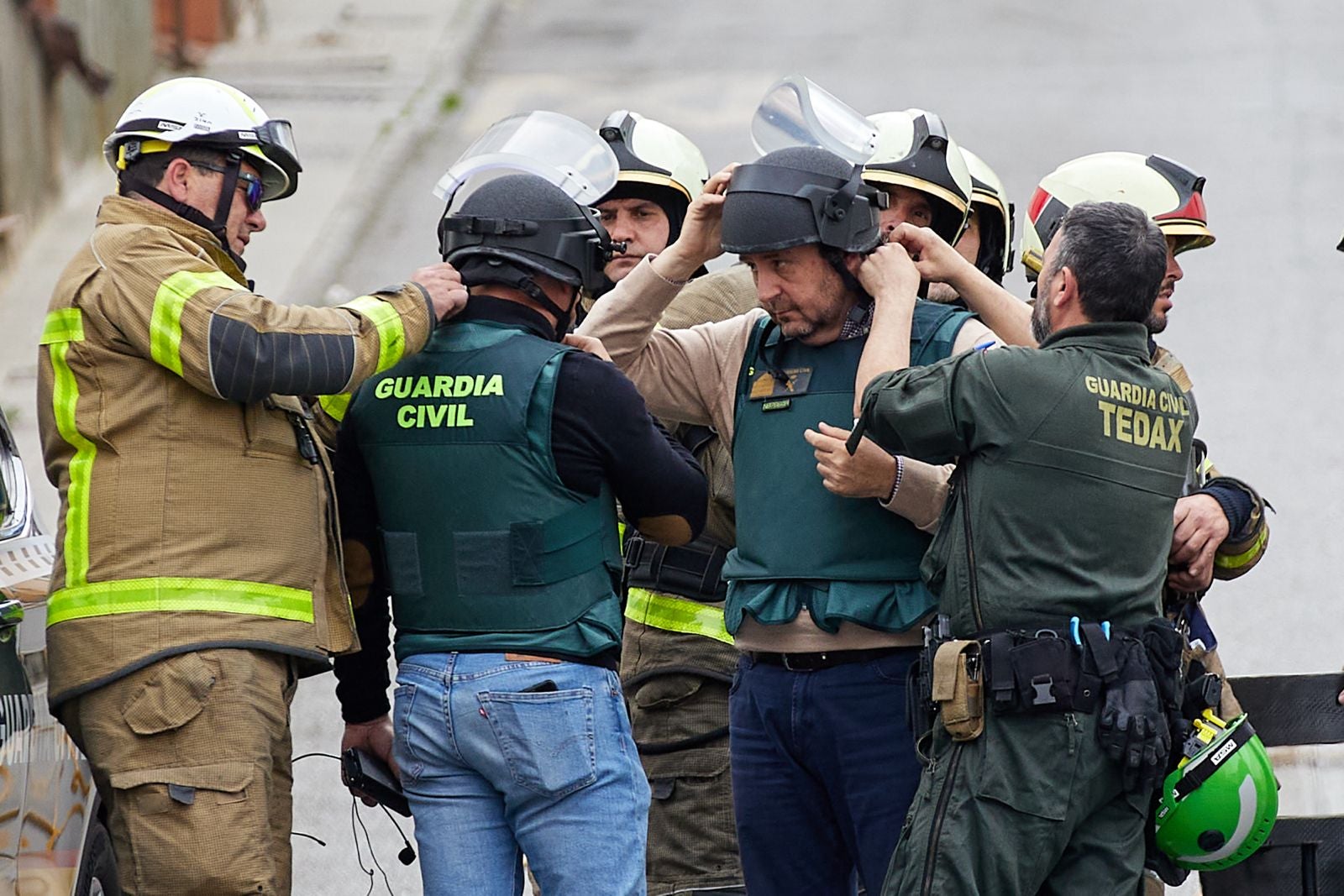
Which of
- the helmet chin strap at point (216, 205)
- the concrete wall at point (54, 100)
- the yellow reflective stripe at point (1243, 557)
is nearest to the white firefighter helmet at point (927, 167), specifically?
the yellow reflective stripe at point (1243, 557)

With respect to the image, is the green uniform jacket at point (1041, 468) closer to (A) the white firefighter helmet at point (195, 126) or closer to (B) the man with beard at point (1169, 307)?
(B) the man with beard at point (1169, 307)

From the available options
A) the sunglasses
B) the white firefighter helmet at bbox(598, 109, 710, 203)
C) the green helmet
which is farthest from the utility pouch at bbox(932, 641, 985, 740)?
Answer: the white firefighter helmet at bbox(598, 109, 710, 203)

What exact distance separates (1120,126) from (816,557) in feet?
33.1

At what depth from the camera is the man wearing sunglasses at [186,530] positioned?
143 inches

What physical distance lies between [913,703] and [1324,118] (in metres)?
11.1

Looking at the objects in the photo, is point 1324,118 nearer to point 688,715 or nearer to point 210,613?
point 688,715

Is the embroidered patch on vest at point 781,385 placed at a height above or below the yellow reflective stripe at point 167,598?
above

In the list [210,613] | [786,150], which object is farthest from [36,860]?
[786,150]

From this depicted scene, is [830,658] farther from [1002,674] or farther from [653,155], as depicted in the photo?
[653,155]

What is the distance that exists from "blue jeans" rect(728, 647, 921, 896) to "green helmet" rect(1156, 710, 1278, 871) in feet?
1.74

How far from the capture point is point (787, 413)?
3967 mm

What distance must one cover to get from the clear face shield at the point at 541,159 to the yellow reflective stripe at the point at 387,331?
0.38m

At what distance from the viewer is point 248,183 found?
4.02 metres

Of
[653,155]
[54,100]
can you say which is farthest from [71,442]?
[54,100]
